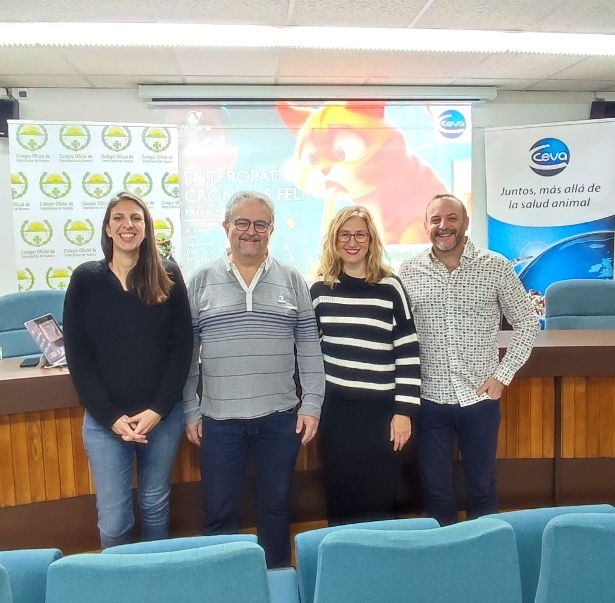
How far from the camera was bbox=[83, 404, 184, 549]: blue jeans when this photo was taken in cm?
181

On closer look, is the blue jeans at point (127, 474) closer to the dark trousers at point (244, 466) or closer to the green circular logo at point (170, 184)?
the dark trousers at point (244, 466)

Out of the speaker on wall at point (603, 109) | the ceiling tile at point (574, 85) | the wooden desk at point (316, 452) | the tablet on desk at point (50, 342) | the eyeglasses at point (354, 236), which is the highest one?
the ceiling tile at point (574, 85)

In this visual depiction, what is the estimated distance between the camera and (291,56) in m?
4.00

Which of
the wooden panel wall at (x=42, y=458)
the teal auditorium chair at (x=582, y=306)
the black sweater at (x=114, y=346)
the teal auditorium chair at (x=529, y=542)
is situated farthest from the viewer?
the teal auditorium chair at (x=582, y=306)

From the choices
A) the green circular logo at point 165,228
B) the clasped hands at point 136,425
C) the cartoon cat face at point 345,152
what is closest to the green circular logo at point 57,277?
the green circular logo at point 165,228

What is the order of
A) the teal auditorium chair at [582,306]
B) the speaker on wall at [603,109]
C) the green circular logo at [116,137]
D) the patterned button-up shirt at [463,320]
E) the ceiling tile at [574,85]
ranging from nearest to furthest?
the patterned button-up shirt at [463,320]
the teal auditorium chair at [582,306]
the green circular logo at [116,137]
the ceiling tile at [574,85]
the speaker on wall at [603,109]

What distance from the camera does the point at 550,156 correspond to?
5.09 m

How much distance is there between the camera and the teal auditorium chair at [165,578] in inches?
34.8

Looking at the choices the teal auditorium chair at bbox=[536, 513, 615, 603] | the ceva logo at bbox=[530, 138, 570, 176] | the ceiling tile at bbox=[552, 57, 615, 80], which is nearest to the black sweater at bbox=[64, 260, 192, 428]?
the teal auditorium chair at bbox=[536, 513, 615, 603]

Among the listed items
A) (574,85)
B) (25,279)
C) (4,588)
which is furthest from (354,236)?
(574,85)

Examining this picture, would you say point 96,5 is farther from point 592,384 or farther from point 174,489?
point 592,384

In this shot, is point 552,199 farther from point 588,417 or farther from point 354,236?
point 354,236

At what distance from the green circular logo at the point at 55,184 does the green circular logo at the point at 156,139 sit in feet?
2.35

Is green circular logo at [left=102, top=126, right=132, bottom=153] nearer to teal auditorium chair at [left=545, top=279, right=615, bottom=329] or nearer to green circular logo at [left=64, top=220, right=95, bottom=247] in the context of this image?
green circular logo at [left=64, top=220, right=95, bottom=247]
